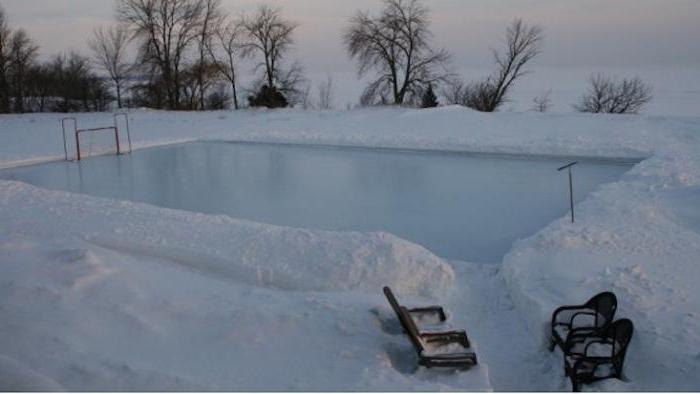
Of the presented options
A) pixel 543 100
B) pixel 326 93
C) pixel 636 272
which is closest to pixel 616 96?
pixel 543 100

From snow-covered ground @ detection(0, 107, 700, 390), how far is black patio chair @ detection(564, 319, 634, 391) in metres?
0.12

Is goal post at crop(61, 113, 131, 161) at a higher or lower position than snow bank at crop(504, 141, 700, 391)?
higher

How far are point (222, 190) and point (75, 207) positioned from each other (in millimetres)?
2556

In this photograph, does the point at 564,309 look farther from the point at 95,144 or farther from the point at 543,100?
the point at 543,100

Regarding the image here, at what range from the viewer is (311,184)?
34.6 feet

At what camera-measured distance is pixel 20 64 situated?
101 feet

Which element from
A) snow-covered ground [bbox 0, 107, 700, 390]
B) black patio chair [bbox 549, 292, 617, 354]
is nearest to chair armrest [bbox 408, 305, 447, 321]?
snow-covered ground [bbox 0, 107, 700, 390]

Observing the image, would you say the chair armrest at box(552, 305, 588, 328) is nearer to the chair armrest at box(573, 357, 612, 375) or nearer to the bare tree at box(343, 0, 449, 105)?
the chair armrest at box(573, 357, 612, 375)

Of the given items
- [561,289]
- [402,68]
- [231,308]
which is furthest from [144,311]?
[402,68]

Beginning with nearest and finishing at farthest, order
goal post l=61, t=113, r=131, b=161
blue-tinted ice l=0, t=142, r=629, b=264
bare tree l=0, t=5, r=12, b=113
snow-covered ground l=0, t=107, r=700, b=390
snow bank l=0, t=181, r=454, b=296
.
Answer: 1. snow-covered ground l=0, t=107, r=700, b=390
2. snow bank l=0, t=181, r=454, b=296
3. blue-tinted ice l=0, t=142, r=629, b=264
4. goal post l=61, t=113, r=131, b=161
5. bare tree l=0, t=5, r=12, b=113

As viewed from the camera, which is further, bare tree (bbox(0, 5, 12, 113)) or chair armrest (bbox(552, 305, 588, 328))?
bare tree (bbox(0, 5, 12, 113))

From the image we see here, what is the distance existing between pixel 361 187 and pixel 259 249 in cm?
428

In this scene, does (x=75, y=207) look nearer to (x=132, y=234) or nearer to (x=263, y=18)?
(x=132, y=234)

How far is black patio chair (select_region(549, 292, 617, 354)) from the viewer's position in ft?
14.1
